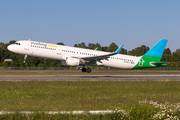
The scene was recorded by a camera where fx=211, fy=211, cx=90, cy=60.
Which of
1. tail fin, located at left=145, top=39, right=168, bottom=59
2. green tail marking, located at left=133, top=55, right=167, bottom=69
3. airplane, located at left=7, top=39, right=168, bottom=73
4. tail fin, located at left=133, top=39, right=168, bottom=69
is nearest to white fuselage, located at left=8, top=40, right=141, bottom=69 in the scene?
airplane, located at left=7, top=39, right=168, bottom=73

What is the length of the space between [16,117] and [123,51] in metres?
129

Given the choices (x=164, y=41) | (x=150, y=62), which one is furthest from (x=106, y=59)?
(x=164, y=41)

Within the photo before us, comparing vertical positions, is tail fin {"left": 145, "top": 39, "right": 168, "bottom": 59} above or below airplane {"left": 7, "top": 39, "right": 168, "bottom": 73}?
above

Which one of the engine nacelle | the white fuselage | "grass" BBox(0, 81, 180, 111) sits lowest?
"grass" BBox(0, 81, 180, 111)

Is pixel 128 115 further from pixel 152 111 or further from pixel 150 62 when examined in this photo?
pixel 150 62

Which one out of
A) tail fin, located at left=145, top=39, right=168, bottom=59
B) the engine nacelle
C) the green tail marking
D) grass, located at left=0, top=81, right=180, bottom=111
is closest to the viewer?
grass, located at left=0, top=81, right=180, bottom=111

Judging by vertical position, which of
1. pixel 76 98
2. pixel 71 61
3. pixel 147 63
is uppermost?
pixel 147 63

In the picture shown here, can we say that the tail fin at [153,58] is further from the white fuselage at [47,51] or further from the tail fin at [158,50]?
the white fuselage at [47,51]

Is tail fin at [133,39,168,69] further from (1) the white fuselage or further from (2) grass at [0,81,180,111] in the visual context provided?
(2) grass at [0,81,180,111]

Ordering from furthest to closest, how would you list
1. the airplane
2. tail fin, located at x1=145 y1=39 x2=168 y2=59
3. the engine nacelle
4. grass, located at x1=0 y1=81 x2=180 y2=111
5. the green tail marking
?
tail fin, located at x1=145 y1=39 x2=168 y2=59 < the green tail marking < the airplane < the engine nacelle < grass, located at x1=0 y1=81 x2=180 y2=111

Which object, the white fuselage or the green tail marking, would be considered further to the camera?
the green tail marking

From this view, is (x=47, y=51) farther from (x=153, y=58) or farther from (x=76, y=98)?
(x=153, y=58)

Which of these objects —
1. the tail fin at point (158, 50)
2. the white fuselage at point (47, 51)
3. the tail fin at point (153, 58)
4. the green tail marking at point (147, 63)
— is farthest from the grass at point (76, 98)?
the tail fin at point (158, 50)

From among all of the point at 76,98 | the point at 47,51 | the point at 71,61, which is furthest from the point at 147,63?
the point at 76,98
